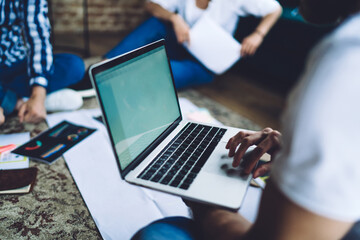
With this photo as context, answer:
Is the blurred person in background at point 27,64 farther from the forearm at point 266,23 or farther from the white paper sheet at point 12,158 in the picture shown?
the forearm at point 266,23

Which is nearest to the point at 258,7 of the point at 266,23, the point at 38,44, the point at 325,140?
the point at 266,23

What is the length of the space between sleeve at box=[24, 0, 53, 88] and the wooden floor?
1.15m

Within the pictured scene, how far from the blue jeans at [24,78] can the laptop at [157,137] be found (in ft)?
2.77

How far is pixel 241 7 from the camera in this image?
1.88 meters

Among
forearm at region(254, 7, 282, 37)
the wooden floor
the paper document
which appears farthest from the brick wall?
forearm at region(254, 7, 282, 37)

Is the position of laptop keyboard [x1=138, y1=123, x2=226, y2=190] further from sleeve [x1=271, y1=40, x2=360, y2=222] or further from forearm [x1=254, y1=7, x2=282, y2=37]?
forearm [x1=254, y1=7, x2=282, y2=37]

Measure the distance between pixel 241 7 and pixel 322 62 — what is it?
1697mm

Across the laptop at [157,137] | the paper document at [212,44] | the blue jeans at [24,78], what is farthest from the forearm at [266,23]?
the laptop at [157,137]

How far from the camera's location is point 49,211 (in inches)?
35.5

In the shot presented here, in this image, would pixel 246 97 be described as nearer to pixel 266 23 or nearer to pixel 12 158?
pixel 266 23

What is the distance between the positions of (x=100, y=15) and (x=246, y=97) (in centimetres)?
229

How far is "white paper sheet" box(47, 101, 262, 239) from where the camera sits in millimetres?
853

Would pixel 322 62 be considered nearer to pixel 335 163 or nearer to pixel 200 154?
pixel 335 163

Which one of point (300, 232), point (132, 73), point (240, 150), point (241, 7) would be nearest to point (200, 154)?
point (240, 150)
